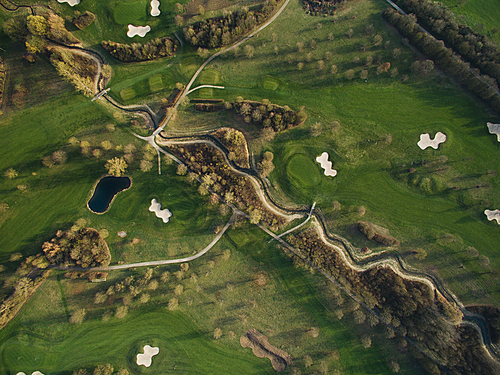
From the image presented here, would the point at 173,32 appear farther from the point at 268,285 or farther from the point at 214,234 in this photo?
the point at 268,285

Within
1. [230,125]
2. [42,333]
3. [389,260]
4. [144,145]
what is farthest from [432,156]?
[42,333]

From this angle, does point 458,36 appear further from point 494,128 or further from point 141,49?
point 141,49

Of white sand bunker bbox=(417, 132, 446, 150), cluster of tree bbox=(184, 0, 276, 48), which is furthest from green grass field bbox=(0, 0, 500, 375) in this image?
cluster of tree bbox=(184, 0, 276, 48)

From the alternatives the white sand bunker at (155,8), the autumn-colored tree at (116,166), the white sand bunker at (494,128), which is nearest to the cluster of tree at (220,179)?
the autumn-colored tree at (116,166)

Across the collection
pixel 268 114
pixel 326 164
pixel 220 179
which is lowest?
pixel 220 179

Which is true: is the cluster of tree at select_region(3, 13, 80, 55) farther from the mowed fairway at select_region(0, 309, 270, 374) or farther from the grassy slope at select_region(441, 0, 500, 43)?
the grassy slope at select_region(441, 0, 500, 43)

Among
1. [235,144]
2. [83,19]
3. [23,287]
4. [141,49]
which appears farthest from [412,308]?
[83,19]
